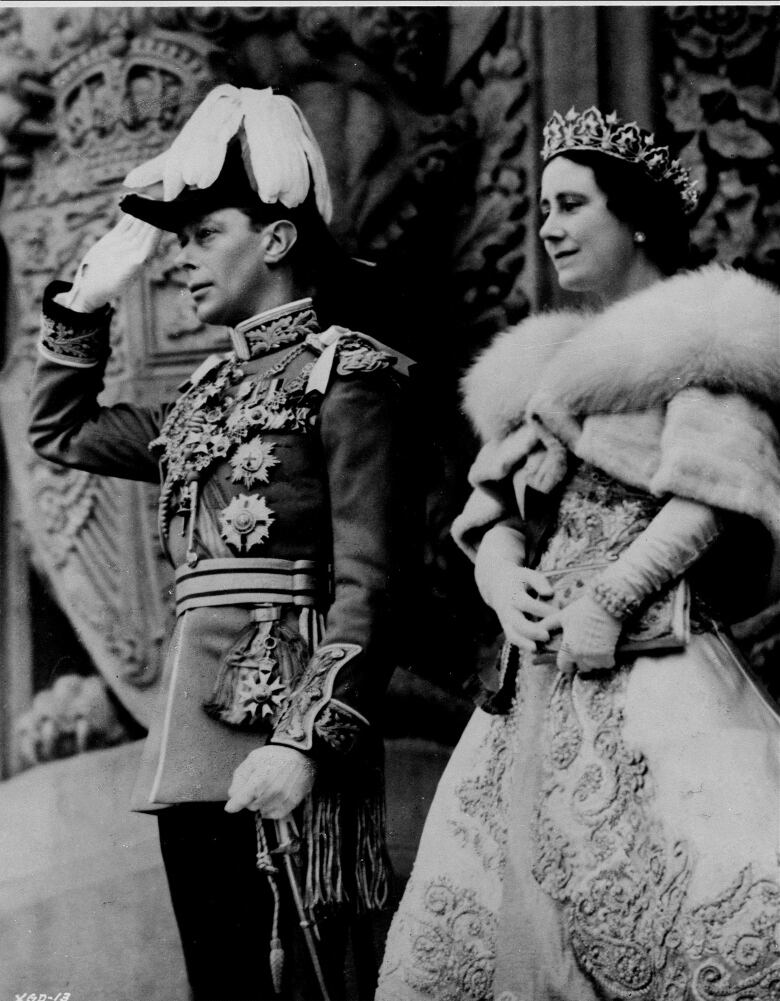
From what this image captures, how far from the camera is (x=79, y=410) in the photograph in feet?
13.4

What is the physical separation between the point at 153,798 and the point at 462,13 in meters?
1.92

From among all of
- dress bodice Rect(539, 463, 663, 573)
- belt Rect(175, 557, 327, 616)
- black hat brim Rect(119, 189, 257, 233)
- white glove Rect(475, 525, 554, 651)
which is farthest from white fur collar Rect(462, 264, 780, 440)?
black hat brim Rect(119, 189, 257, 233)

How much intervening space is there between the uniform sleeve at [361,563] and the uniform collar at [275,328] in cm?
17

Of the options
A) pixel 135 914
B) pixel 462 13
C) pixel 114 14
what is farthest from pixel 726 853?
pixel 114 14

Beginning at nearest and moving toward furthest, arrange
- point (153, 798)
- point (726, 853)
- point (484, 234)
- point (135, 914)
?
point (726, 853), point (153, 798), point (135, 914), point (484, 234)

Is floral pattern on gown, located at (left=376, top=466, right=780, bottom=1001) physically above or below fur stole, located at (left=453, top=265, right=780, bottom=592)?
below

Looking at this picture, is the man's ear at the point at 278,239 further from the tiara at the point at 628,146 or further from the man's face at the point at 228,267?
the tiara at the point at 628,146

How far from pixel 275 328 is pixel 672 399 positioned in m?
0.85

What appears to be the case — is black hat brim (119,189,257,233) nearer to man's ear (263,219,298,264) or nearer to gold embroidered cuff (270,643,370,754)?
man's ear (263,219,298,264)

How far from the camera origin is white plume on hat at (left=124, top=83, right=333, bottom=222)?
402cm

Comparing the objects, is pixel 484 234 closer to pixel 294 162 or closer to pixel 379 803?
pixel 294 162

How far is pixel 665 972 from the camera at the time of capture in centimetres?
331

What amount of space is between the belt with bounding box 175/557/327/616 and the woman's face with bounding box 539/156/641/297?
2.52 feet

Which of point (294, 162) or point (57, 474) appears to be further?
point (57, 474)
